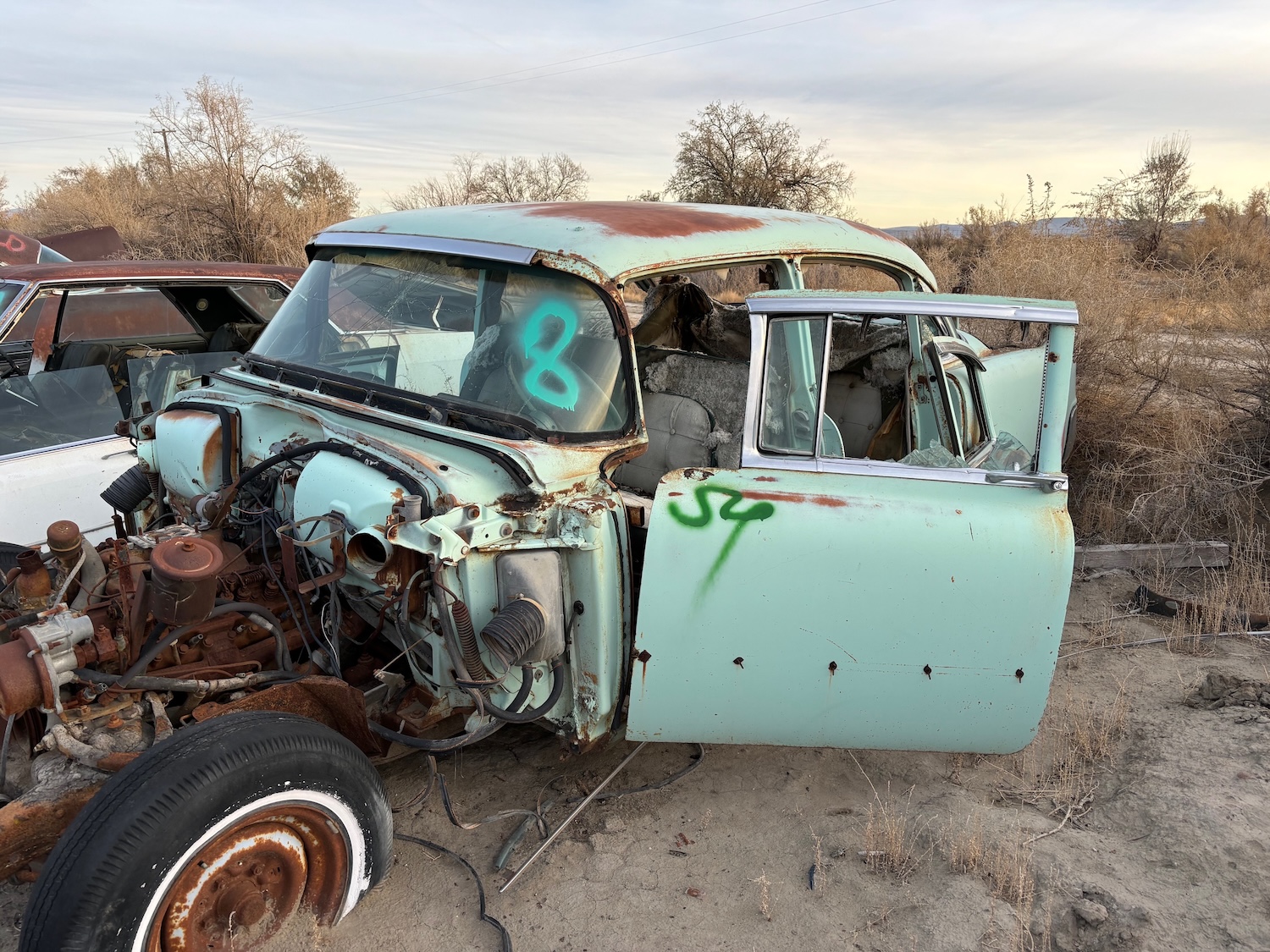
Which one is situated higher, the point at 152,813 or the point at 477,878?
the point at 152,813

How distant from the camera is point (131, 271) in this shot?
5633mm

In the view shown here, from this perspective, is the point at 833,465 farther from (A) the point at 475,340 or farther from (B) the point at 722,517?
(A) the point at 475,340

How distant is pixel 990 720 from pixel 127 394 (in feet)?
16.9

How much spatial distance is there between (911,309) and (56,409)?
15.7 feet

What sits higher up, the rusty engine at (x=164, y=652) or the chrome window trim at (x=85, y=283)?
the chrome window trim at (x=85, y=283)

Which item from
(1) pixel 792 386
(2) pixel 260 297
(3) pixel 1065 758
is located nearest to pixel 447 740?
(1) pixel 792 386

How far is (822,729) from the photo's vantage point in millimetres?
2869

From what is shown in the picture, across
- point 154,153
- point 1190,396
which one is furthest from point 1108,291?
point 154,153

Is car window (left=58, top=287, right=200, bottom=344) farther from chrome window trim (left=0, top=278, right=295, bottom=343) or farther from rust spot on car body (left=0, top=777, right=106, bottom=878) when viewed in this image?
rust spot on car body (left=0, top=777, right=106, bottom=878)

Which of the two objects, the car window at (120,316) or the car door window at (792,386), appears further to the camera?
the car window at (120,316)

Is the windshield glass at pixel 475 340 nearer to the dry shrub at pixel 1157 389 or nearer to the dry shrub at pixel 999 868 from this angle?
the dry shrub at pixel 999 868

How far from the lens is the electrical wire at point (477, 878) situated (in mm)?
2674

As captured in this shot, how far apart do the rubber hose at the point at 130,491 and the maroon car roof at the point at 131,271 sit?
7.29ft

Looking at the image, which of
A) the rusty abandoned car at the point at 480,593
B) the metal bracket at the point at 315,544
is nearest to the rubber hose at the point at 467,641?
the rusty abandoned car at the point at 480,593
